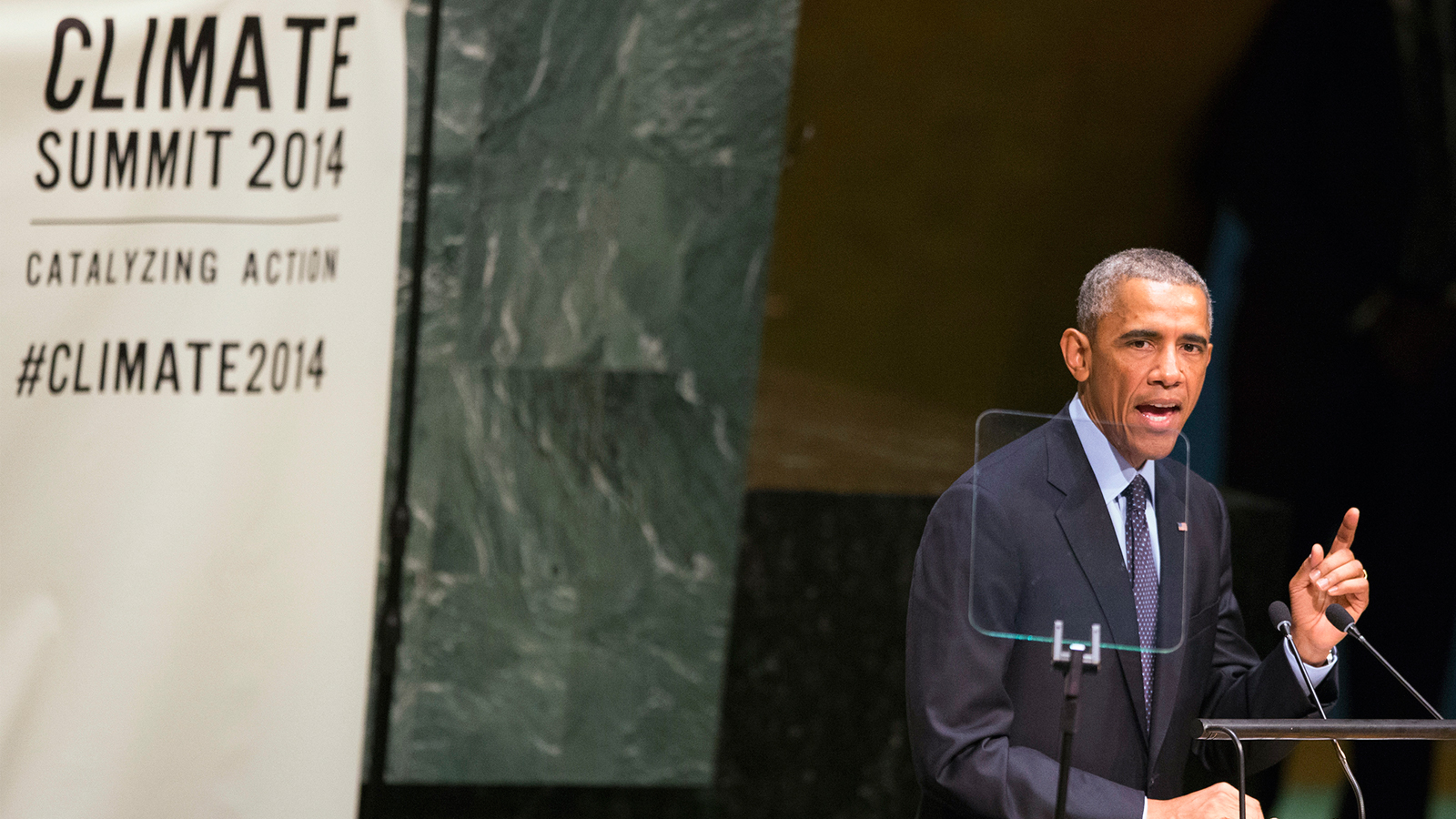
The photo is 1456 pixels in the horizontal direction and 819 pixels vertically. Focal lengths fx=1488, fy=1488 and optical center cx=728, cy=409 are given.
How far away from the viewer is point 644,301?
3904 millimetres

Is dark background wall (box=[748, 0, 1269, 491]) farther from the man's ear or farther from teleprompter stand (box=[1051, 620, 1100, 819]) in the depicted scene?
teleprompter stand (box=[1051, 620, 1100, 819])

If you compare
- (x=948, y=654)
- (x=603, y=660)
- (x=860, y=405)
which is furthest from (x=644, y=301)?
(x=948, y=654)

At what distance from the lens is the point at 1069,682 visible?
148 centimetres

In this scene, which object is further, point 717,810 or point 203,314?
point 717,810

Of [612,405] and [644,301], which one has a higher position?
[644,301]

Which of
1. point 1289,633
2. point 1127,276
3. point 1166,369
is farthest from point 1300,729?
point 1127,276

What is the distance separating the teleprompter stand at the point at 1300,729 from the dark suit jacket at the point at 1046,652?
89mm

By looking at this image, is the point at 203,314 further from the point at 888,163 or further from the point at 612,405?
the point at 888,163

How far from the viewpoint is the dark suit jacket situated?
155 centimetres

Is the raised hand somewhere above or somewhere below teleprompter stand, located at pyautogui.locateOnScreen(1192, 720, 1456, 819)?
above

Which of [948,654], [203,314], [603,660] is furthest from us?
[603,660]

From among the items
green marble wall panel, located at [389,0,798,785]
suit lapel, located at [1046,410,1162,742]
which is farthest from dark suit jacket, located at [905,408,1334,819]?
green marble wall panel, located at [389,0,798,785]

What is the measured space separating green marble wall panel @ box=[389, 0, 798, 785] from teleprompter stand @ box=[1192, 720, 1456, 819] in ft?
8.32

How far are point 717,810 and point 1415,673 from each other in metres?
1.81
